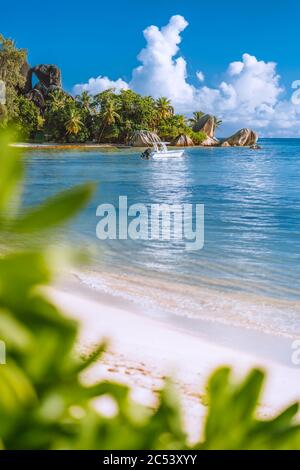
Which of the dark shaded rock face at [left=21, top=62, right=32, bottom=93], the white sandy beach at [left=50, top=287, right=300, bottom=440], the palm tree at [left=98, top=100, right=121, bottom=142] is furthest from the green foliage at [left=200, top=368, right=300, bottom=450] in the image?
the dark shaded rock face at [left=21, top=62, right=32, bottom=93]

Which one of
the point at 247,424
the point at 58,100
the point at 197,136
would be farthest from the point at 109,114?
the point at 247,424

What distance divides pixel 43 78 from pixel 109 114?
1018 inches

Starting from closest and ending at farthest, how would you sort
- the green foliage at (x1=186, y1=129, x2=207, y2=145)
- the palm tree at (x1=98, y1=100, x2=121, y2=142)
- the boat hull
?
the boat hull
the palm tree at (x1=98, y1=100, x2=121, y2=142)
the green foliage at (x1=186, y1=129, x2=207, y2=145)

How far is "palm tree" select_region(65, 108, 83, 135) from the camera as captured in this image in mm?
70625

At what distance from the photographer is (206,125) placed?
9469 centimetres

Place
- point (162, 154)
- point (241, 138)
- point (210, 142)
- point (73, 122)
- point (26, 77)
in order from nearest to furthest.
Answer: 1. point (162, 154)
2. point (73, 122)
3. point (26, 77)
4. point (210, 142)
5. point (241, 138)

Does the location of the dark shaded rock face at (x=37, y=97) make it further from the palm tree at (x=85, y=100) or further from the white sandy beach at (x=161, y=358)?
the white sandy beach at (x=161, y=358)

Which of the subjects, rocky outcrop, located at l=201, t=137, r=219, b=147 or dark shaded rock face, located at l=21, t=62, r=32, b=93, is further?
rocky outcrop, located at l=201, t=137, r=219, b=147

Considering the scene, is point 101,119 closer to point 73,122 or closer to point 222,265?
point 73,122

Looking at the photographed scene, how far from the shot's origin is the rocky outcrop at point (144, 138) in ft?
242

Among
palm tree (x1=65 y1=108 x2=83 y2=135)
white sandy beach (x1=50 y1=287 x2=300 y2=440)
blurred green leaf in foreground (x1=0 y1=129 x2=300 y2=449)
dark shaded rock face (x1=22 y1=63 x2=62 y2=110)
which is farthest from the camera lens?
dark shaded rock face (x1=22 y1=63 x2=62 y2=110)

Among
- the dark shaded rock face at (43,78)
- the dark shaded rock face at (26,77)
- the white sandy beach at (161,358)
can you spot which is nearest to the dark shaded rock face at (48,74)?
the dark shaded rock face at (43,78)

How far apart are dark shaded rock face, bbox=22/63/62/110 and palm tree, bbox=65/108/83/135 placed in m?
19.2

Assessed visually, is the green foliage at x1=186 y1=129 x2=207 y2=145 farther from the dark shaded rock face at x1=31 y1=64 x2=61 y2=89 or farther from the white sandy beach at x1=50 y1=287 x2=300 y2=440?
the white sandy beach at x1=50 y1=287 x2=300 y2=440
